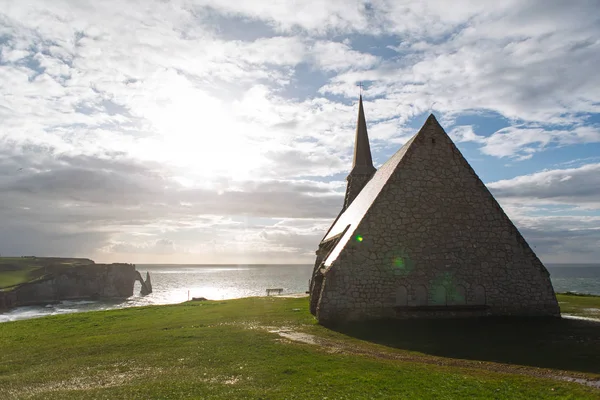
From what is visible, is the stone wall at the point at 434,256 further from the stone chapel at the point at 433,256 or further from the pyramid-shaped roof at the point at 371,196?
the pyramid-shaped roof at the point at 371,196

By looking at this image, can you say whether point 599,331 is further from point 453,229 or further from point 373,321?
point 373,321

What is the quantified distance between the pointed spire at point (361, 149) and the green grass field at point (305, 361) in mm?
24791

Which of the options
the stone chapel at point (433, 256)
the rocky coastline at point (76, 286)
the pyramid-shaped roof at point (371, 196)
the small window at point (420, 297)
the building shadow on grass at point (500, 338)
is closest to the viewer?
the building shadow on grass at point (500, 338)

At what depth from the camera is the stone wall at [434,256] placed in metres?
19.2

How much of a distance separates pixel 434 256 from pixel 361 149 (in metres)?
25.3

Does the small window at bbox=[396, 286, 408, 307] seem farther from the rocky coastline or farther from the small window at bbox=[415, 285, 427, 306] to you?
the rocky coastline

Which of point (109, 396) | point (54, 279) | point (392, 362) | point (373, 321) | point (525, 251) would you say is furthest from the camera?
point (54, 279)

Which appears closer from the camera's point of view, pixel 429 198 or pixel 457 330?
pixel 457 330

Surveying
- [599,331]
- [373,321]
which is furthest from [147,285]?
[599,331]

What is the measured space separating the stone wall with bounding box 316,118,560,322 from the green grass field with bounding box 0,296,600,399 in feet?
4.75

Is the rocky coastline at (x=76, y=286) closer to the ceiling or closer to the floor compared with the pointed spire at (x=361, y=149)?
closer to the floor

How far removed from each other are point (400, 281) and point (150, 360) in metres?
12.3

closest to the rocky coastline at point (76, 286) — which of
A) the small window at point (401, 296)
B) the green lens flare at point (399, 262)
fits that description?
the small window at point (401, 296)

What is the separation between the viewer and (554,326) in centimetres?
1719
